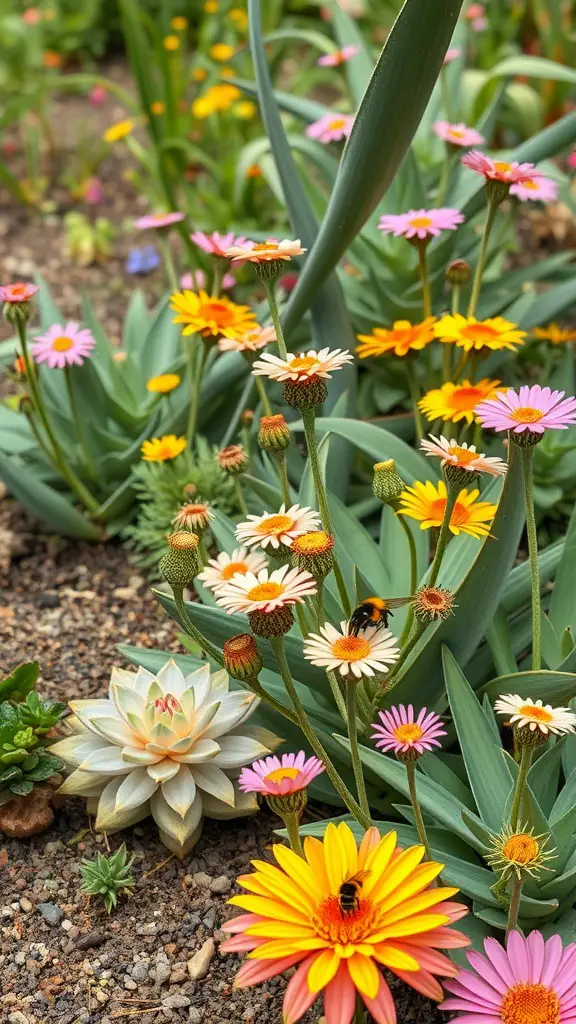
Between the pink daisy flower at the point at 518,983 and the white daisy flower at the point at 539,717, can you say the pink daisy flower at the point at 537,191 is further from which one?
the pink daisy flower at the point at 518,983

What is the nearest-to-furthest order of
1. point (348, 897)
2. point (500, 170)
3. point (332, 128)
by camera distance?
point (348, 897), point (500, 170), point (332, 128)

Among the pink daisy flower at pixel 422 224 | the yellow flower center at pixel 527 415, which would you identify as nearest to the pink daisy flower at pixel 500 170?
the pink daisy flower at pixel 422 224

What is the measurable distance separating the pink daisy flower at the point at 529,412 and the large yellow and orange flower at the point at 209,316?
0.62 m

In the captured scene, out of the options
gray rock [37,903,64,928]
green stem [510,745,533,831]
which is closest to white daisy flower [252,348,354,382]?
green stem [510,745,533,831]

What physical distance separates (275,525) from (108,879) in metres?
0.59

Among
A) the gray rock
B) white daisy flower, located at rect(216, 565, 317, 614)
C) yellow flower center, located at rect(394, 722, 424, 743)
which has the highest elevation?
white daisy flower, located at rect(216, 565, 317, 614)

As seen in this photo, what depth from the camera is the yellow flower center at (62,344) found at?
6.39 ft

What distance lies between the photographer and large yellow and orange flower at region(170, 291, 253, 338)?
1.79 m

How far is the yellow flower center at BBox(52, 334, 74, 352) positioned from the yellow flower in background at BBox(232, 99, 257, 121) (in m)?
1.63

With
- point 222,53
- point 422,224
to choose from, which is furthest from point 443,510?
point 222,53

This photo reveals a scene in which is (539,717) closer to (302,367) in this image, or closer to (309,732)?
(309,732)

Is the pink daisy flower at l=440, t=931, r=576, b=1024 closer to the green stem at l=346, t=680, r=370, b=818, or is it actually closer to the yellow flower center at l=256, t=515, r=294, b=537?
the green stem at l=346, t=680, r=370, b=818

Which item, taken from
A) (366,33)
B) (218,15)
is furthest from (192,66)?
(366,33)

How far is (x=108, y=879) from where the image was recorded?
1.48 metres
